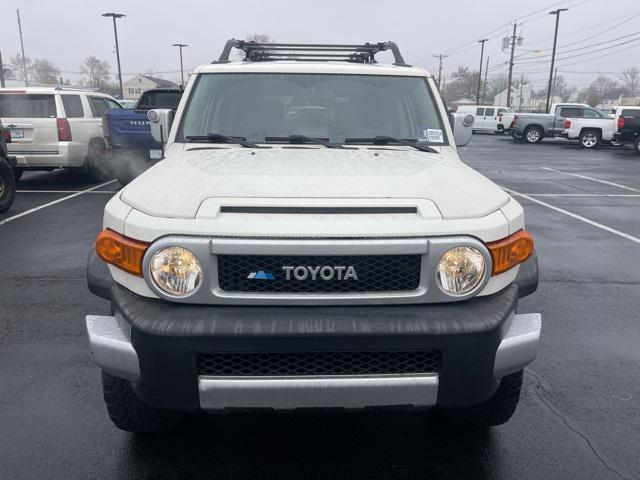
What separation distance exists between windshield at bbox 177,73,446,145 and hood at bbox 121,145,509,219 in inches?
16.3

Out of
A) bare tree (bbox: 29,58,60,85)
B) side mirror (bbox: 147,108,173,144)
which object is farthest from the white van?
bare tree (bbox: 29,58,60,85)

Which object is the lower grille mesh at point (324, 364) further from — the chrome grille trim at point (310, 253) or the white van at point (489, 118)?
the white van at point (489, 118)

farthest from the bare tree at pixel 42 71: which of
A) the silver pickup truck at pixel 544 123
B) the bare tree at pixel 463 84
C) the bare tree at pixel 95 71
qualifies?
the silver pickup truck at pixel 544 123

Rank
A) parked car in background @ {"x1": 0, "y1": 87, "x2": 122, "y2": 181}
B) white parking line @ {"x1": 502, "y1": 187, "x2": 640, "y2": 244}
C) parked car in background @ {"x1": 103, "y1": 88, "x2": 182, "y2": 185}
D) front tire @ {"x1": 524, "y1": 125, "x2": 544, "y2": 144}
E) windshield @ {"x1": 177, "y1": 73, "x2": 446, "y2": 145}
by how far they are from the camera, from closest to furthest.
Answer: windshield @ {"x1": 177, "y1": 73, "x2": 446, "y2": 145} → white parking line @ {"x1": 502, "y1": 187, "x2": 640, "y2": 244} → parked car in background @ {"x1": 103, "y1": 88, "x2": 182, "y2": 185} → parked car in background @ {"x1": 0, "y1": 87, "x2": 122, "y2": 181} → front tire @ {"x1": 524, "y1": 125, "x2": 544, "y2": 144}

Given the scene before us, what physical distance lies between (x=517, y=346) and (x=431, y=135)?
74.1 inches

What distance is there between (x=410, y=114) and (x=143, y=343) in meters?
2.49

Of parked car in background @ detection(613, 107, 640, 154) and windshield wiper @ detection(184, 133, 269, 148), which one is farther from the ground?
windshield wiper @ detection(184, 133, 269, 148)

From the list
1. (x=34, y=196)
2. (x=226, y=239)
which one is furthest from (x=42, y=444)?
(x=34, y=196)

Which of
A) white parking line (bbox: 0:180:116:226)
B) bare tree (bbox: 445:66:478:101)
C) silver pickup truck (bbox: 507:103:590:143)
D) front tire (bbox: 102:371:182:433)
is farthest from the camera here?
bare tree (bbox: 445:66:478:101)

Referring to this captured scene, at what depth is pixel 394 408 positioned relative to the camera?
2293 millimetres

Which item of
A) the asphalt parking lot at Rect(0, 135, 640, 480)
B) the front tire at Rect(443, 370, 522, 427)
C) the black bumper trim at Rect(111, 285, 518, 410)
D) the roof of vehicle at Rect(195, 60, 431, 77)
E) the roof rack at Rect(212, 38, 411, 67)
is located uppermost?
the roof rack at Rect(212, 38, 411, 67)

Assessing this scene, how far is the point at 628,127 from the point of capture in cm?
2219

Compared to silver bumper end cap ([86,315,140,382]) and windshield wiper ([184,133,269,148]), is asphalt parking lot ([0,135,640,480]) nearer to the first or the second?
silver bumper end cap ([86,315,140,382])

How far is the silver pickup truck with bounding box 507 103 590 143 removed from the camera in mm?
26844
